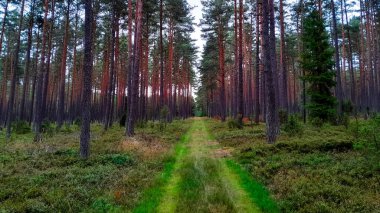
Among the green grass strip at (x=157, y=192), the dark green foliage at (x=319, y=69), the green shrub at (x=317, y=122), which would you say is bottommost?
the green grass strip at (x=157, y=192)

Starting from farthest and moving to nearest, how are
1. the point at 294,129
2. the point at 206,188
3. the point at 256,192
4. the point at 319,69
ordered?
the point at 319,69 → the point at 294,129 → the point at 206,188 → the point at 256,192

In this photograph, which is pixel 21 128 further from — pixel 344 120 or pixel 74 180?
pixel 344 120

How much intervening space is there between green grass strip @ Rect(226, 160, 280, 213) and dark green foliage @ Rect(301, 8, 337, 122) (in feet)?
43.6

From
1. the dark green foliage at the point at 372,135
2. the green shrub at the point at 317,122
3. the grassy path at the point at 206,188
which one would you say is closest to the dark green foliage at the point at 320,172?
the dark green foliage at the point at 372,135

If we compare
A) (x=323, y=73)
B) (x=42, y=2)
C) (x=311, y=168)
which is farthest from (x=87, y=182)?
(x=42, y=2)

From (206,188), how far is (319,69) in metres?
16.9

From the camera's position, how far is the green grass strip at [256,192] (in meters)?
6.48

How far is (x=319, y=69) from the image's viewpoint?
21000 millimetres

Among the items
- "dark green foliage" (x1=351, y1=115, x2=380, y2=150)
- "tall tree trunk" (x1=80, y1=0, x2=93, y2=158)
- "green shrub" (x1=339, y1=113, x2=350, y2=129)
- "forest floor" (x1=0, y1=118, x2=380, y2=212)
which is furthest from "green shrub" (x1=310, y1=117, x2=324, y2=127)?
"tall tree trunk" (x1=80, y1=0, x2=93, y2=158)

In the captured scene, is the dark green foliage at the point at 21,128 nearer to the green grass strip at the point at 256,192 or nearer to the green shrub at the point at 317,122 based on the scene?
the green grass strip at the point at 256,192

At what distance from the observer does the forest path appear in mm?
6461

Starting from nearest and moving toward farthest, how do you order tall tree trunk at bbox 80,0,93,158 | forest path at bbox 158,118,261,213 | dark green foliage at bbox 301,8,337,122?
1. forest path at bbox 158,118,261,213
2. tall tree trunk at bbox 80,0,93,158
3. dark green foliage at bbox 301,8,337,122

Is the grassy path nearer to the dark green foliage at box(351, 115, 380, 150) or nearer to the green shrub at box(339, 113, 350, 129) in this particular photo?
the dark green foliage at box(351, 115, 380, 150)

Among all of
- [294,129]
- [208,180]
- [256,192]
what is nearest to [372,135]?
[256,192]
